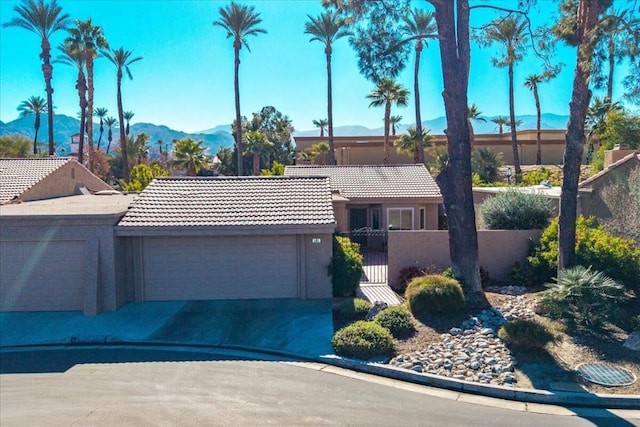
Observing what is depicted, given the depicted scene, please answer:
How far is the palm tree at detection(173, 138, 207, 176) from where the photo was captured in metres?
45.4

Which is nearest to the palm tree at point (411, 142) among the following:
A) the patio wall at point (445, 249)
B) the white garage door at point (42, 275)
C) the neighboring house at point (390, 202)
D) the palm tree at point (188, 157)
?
the neighboring house at point (390, 202)

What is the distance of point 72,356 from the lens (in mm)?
11883

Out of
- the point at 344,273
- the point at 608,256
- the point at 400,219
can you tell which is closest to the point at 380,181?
the point at 400,219

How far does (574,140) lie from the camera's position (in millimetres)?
14383

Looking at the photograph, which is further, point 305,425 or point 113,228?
point 113,228

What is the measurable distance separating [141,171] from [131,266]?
23088 millimetres

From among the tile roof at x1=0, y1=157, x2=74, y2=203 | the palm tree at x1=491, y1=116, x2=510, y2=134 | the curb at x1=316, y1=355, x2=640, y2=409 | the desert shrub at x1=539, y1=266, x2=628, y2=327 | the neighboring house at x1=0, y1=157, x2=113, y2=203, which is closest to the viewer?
the curb at x1=316, y1=355, x2=640, y2=409

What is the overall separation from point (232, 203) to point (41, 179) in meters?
12.7

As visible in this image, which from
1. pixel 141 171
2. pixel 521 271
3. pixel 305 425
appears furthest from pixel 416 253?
pixel 141 171

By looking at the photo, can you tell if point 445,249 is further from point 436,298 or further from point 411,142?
point 411,142

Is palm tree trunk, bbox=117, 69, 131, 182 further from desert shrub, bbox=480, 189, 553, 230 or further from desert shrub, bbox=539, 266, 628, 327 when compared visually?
desert shrub, bbox=539, 266, 628, 327

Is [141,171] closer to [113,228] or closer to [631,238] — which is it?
[113,228]

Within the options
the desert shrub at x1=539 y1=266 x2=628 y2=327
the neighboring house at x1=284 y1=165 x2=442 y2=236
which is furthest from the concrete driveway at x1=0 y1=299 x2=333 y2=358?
the neighboring house at x1=284 y1=165 x2=442 y2=236

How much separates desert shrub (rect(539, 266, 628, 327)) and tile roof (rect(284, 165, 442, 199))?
14532 millimetres
